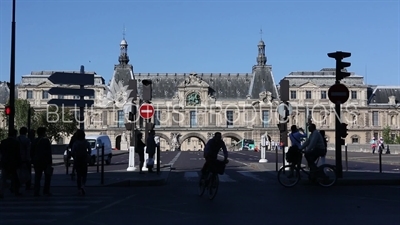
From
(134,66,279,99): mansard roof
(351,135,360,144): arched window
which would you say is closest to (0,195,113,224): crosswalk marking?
(134,66,279,99): mansard roof

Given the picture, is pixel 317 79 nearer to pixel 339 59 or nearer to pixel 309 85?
pixel 309 85

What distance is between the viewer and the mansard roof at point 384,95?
363 ft

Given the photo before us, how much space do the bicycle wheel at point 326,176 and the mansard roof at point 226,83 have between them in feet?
291

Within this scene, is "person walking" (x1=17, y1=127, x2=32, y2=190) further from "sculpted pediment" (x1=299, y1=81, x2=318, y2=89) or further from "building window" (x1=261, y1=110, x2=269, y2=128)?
"sculpted pediment" (x1=299, y1=81, x2=318, y2=89)

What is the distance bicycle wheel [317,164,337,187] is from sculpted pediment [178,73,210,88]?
88358 millimetres

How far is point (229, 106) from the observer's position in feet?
350

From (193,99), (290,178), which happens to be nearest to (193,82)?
(193,99)

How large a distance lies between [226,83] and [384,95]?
27.7 meters

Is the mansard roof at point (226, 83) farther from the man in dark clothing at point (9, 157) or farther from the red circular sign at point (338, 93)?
the man in dark clothing at point (9, 157)

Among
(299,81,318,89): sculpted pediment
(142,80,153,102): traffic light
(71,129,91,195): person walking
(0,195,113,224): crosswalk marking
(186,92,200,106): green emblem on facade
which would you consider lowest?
(0,195,113,224): crosswalk marking

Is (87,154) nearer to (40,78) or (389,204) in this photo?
(389,204)

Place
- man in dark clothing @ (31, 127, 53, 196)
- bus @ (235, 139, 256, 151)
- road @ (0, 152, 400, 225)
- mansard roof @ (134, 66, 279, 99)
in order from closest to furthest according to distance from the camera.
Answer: road @ (0, 152, 400, 225) < man in dark clothing @ (31, 127, 53, 196) < bus @ (235, 139, 256, 151) < mansard roof @ (134, 66, 279, 99)

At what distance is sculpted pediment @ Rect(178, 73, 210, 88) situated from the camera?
106 metres

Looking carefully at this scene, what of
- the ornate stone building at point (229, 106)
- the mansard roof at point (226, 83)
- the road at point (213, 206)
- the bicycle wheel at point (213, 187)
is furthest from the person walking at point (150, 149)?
the mansard roof at point (226, 83)
